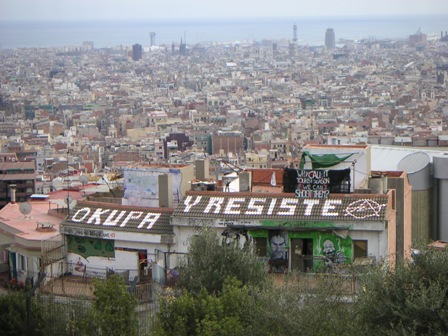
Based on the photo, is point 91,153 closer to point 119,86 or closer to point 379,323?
point 379,323

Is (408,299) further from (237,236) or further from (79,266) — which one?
(79,266)

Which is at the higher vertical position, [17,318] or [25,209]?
[25,209]

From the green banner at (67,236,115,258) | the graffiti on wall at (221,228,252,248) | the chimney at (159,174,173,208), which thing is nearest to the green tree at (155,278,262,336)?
the graffiti on wall at (221,228,252,248)

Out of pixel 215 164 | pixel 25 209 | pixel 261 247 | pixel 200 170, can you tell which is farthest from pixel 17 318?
pixel 215 164

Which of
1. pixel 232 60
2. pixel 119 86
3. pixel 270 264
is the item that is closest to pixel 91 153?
pixel 270 264

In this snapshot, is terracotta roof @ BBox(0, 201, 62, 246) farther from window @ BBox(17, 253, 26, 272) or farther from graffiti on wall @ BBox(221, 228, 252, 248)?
graffiti on wall @ BBox(221, 228, 252, 248)

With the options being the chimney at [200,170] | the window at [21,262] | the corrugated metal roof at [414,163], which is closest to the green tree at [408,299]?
the window at [21,262]
